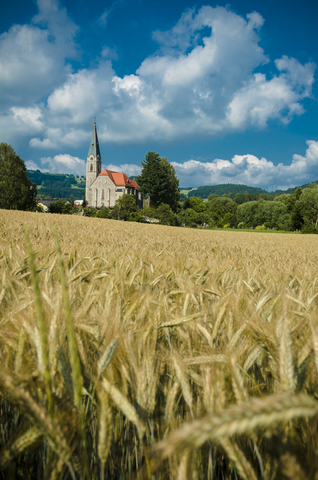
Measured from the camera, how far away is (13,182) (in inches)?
1502

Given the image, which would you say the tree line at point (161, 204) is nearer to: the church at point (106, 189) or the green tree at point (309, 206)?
the green tree at point (309, 206)

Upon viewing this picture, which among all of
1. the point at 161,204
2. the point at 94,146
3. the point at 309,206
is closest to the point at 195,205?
the point at 161,204

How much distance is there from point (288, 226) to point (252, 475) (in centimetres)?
6195

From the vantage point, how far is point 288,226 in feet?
184

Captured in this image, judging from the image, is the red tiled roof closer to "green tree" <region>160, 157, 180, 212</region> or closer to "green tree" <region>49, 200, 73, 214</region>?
"green tree" <region>49, 200, 73, 214</region>

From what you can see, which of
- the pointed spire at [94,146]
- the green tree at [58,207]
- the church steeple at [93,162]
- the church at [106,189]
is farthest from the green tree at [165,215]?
the pointed spire at [94,146]

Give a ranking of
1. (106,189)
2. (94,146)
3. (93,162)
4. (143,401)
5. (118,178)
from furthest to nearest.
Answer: (94,146) → (93,162) → (118,178) → (106,189) → (143,401)

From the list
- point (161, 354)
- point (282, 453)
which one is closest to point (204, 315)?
point (161, 354)

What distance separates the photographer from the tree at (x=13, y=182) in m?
37.7

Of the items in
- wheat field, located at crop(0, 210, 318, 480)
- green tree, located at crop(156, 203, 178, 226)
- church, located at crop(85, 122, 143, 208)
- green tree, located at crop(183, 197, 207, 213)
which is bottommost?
wheat field, located at crop(0, 210, 318, 480)

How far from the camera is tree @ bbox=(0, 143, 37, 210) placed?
37656 millimetres

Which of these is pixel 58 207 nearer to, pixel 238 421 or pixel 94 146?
pixel 94 146

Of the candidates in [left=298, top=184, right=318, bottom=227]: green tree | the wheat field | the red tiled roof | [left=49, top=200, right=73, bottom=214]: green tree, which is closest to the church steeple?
the red tiled roof

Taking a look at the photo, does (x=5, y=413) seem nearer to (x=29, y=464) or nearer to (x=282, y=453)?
(x=29, y=464)
